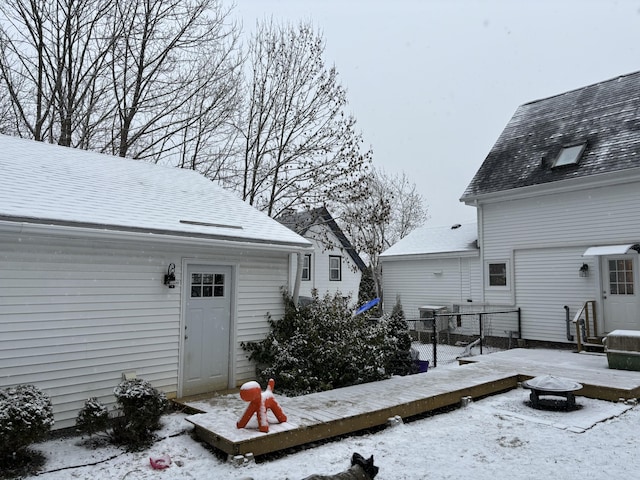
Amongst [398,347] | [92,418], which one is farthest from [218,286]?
[398,347]

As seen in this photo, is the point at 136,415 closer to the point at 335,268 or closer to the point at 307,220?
the point at 307,220

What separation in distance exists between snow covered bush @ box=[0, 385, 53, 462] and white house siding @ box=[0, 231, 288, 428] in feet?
3.16

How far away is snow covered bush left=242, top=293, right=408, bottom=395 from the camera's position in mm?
7684

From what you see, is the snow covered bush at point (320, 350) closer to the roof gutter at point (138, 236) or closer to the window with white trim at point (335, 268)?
the roof gutter at point (138, 236)

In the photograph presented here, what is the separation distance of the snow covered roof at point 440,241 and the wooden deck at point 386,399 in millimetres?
6201

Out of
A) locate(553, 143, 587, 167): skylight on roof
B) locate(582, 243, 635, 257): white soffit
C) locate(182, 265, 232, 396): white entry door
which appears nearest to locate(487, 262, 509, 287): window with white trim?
locate(582, 243, 635, 257): white soffit

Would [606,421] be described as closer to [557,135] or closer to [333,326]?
[333,326]

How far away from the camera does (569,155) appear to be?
41.7ft

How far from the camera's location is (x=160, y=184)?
8.70 meters

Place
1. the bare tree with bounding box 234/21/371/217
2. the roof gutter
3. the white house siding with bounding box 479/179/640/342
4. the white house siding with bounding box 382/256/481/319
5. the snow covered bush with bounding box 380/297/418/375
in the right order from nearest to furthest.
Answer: the roof gutter → the snow covered bush with bounding box 380/297/418/375 → the white house siding with bounding box 479/179/640/342 → the white house siding with bounding box 382/256/481/319 → the bare tree with bounding box 234/21/371/217

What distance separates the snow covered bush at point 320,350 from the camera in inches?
303

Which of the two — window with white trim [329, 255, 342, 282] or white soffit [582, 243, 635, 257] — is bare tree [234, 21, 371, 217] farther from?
window with white trim [329, 255, 342, 282]

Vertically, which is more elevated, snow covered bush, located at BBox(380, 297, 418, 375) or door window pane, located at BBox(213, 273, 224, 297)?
door window pane, located at BBox(213, 273, 224, 297)

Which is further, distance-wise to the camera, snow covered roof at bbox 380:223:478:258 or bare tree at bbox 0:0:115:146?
snow covered roof at bbox 380:223:478:258
